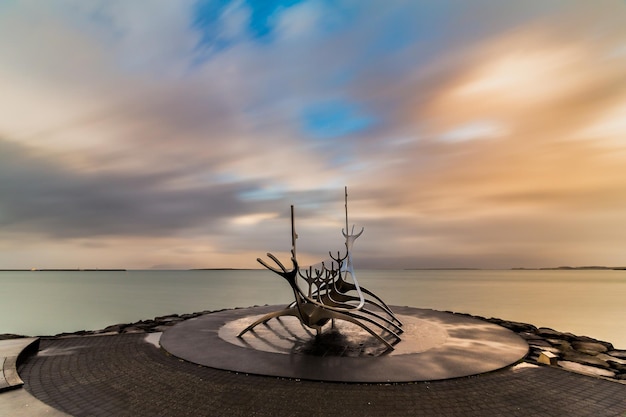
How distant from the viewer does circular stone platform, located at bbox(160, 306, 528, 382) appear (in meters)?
8.79

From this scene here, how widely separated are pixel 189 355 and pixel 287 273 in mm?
3491

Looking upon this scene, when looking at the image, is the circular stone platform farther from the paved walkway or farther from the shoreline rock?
the shoreline rock

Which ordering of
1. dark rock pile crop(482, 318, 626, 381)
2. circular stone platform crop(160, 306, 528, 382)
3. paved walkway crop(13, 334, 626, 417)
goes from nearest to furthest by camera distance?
paved walkway crop(13, 334, 626, 417) → circular stone platform crop(160, 306, 528, 382) → dark rock pile crop(482, 318, 626, 381)

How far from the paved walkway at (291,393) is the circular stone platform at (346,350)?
47 centimetres

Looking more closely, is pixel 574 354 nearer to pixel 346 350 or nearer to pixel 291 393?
pixel 346 350

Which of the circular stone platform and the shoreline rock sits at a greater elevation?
the circular stone platform

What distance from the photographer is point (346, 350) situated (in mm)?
10719

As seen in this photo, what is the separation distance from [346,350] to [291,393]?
3.48 meters

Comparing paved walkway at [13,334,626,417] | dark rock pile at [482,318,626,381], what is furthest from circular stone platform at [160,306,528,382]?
dark rock pile at [482,318,626,381]

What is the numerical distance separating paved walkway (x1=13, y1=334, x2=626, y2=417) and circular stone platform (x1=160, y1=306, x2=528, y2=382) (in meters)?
0.47

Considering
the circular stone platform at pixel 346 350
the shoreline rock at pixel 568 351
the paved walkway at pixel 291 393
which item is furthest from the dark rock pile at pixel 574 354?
the paved walkway at pixel 291 393

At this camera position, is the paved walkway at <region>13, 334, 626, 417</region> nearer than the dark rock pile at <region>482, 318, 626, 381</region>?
Yes

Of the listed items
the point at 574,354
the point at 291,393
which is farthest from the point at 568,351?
the point at 291,393

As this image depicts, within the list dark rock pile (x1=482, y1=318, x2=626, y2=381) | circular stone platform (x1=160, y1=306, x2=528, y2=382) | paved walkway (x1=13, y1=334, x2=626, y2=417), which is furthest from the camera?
dark rock pile (x1=482, y1=318, x2=626, y2=381)
